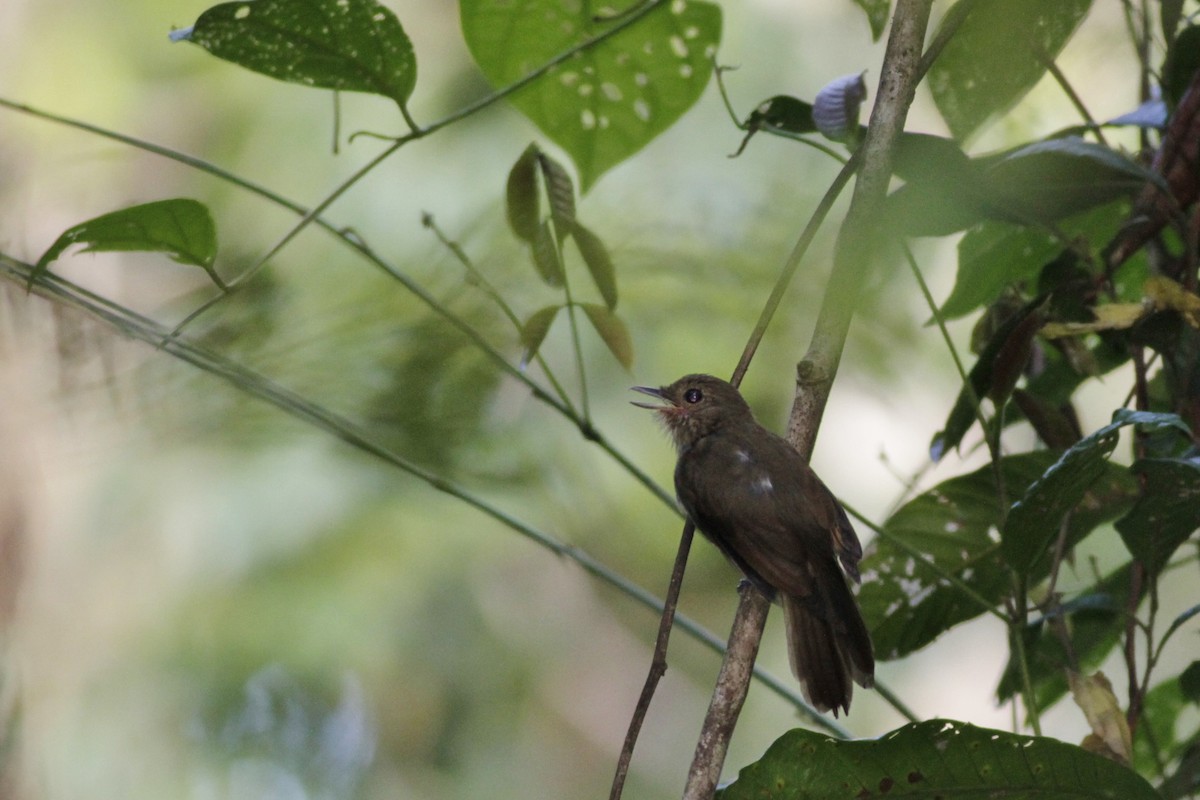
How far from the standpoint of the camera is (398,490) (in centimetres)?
585

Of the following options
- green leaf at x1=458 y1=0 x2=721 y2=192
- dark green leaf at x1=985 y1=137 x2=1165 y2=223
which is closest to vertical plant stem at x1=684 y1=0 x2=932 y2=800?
dark green leaf at x1=985 y1=137 x2=1165 y2=223

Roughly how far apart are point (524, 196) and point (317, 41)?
17.8 inches

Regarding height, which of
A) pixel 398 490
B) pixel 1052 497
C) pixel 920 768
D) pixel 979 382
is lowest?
pixel 920 768

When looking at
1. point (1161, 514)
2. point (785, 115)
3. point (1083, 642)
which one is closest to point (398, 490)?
point (1083, 642)

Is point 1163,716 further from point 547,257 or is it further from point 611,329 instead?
point 547,257

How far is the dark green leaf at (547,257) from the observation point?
2195 mm

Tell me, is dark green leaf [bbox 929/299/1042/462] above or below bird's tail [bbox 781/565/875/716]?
above

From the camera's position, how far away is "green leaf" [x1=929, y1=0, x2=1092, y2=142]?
7.48 feet

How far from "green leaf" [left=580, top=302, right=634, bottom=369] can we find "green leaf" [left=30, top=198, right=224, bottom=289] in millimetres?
685

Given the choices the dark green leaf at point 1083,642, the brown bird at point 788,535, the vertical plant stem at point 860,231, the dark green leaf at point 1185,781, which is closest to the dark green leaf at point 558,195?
the brown bird at point 788,535

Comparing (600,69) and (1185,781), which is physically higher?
(600,69)

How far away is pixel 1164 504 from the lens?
192cm

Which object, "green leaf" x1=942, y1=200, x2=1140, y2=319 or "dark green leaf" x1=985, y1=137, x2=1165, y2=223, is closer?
"dark green leaf" x1=985, y1=137, x2=1165, y2=223

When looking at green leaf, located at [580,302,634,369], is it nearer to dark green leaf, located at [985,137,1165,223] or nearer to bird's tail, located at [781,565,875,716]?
bird's tail, located at [781,565,875,716]
